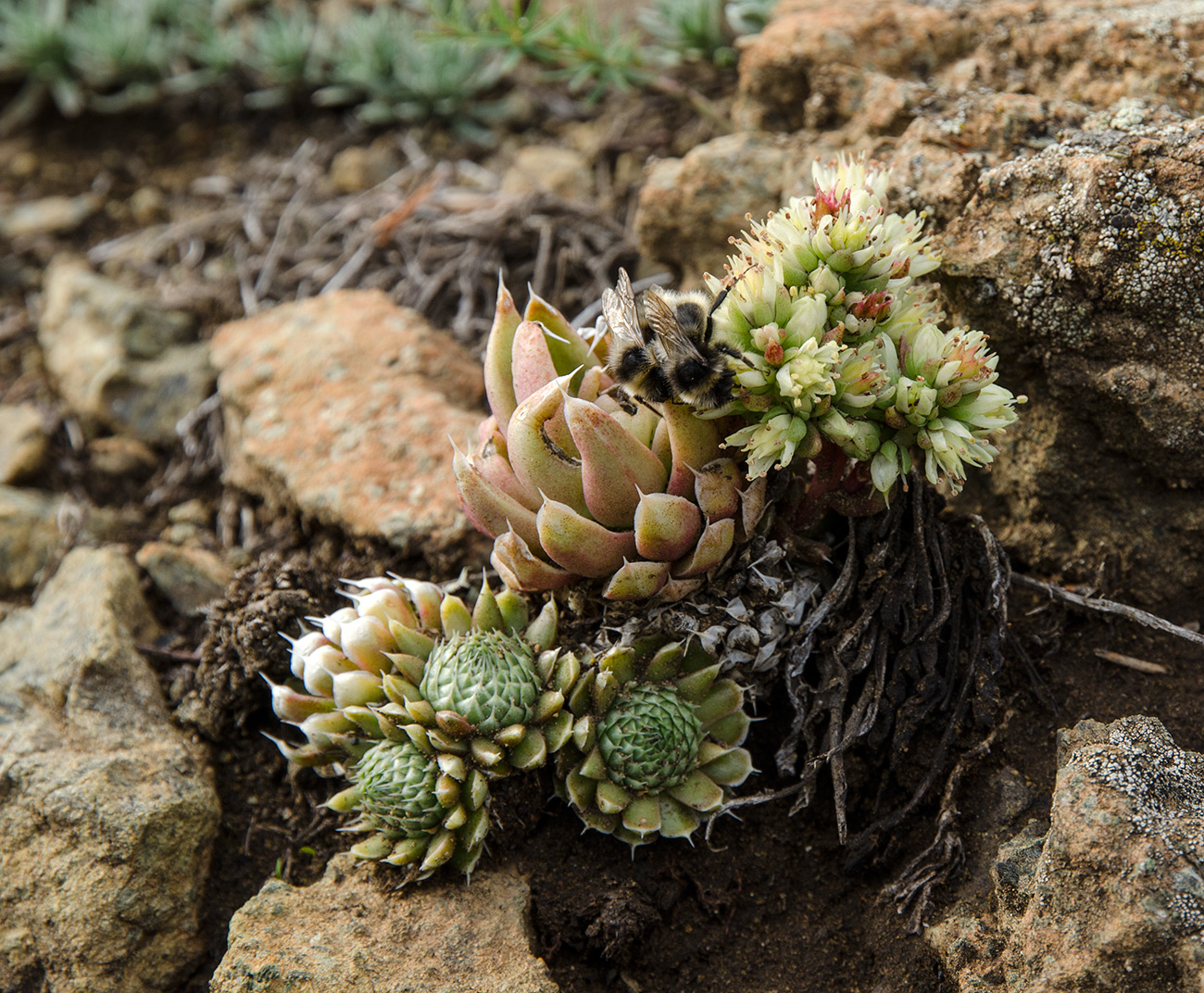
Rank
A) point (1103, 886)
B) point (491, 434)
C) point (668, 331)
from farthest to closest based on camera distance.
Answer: point (491, 434)
point (668, 331)
point (1103, 886)

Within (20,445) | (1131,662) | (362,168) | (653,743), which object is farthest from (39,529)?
(1131,662)

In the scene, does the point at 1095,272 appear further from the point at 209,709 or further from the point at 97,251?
the point at 97,251

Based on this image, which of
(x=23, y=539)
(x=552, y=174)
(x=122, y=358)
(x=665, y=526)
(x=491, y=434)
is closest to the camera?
(x=665, y=526)

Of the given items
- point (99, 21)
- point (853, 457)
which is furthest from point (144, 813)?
point (99, 21)

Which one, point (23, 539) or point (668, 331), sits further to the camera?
point (23, 539)

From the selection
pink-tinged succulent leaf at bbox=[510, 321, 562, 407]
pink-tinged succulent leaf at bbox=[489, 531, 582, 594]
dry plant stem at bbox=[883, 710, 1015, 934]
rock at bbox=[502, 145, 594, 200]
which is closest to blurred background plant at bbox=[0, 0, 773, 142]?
rock at bbox=[502, 145, 594, 200]

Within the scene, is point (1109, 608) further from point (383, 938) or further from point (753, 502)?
point (383, 938)
